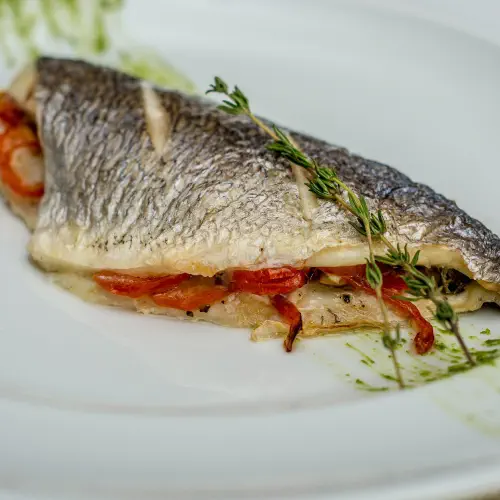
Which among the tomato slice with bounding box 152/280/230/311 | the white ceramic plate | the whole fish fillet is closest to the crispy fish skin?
the whole fish fillet

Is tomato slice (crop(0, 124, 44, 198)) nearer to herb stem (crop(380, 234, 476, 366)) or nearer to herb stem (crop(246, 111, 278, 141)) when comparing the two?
herb stem (crop(246, 111, 278, 141))

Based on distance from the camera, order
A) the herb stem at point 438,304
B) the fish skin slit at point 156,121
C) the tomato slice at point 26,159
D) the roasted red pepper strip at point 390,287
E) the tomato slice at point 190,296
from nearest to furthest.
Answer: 1. the herb stem at point 438,304
2. the roasted red pepper strip at point 390,287
3. the tomato slice at point 190,296
4. the fish skin slit at point 156,121
5. the tomato slice at point 26,159

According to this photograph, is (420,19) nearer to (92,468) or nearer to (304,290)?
(304,290)

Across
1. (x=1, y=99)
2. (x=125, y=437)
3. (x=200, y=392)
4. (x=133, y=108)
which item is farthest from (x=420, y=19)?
(x=125, y=437)

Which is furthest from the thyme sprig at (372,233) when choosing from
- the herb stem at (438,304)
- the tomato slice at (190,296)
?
the tomato slice at (190,296)

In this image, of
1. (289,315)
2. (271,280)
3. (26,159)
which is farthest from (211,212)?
(26,159)

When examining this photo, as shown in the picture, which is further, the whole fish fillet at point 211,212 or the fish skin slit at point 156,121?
the fish skin slit at point 156,121

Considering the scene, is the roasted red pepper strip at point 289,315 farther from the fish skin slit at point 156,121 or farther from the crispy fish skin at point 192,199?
the fish skin slit at point 156,121
